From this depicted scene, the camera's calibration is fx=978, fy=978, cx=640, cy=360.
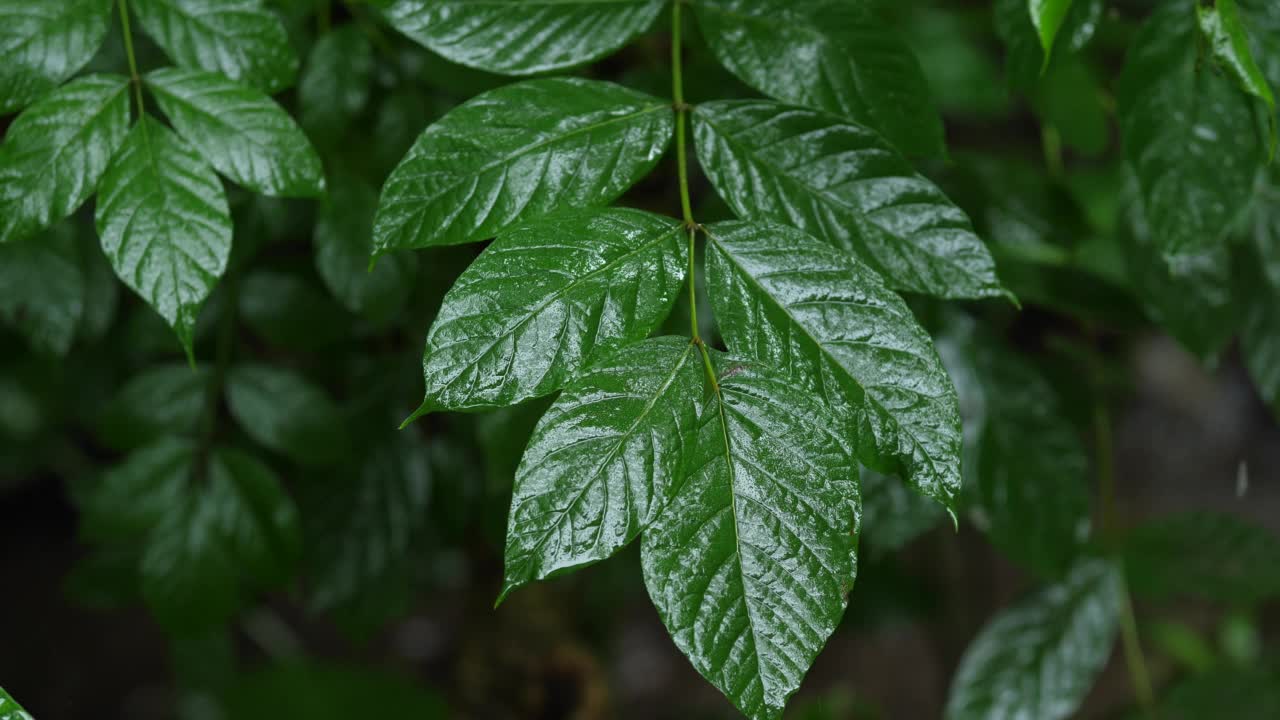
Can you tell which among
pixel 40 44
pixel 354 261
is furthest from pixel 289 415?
pixel 40 44

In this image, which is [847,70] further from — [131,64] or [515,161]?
[131,64]

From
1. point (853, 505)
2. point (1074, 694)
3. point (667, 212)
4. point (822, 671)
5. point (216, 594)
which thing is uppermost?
point (853, 505)

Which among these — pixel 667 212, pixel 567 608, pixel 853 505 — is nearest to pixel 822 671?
pixel 567 608

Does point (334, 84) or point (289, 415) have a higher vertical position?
point (334, 84)

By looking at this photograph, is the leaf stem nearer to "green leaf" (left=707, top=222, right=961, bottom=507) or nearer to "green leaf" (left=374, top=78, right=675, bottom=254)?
"green leaf" (left=374, top=78, right=675, bottom=254)

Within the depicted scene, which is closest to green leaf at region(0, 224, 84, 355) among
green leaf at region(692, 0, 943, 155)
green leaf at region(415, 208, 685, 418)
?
green leaf at region(415, 208, 685, 418)

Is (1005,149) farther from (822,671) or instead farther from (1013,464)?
(1013,464)
